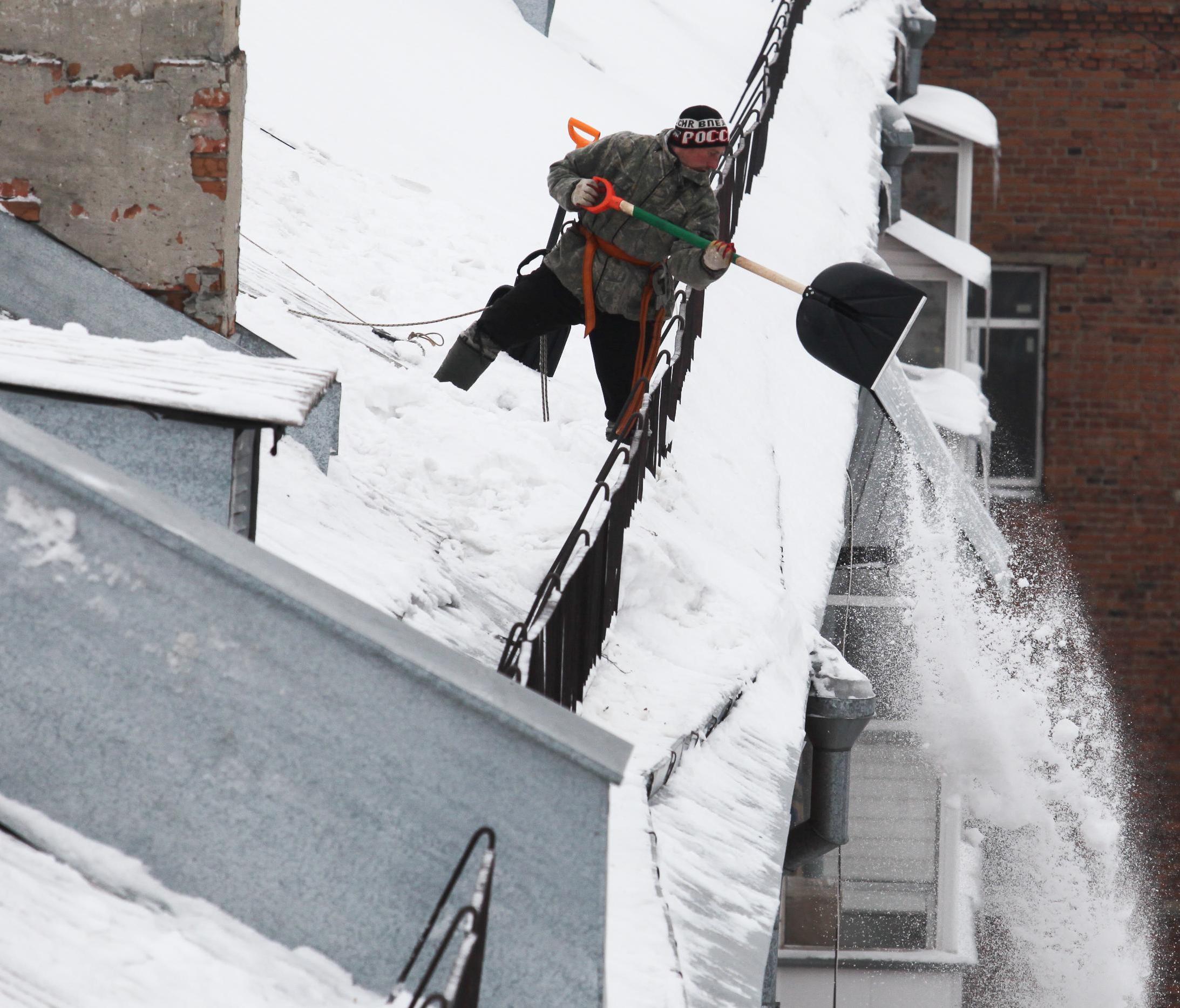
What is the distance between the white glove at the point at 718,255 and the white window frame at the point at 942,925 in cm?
734

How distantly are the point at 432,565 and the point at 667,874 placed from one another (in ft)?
3.59

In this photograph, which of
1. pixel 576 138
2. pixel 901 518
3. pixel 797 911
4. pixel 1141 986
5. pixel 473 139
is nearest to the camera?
pixel 576 138

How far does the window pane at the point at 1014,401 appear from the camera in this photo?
1402 cm

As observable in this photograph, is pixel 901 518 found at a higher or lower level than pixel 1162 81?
lower

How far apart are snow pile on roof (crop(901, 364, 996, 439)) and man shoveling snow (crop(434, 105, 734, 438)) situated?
6200mm

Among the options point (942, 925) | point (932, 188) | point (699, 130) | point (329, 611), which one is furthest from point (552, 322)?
point (932, 188)

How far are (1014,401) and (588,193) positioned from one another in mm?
10130

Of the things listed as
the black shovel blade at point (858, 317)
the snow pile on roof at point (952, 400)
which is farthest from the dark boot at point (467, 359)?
the snow pile on roof at point (952, 400)

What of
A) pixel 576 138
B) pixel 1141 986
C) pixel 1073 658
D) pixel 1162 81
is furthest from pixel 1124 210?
pixel 576 138

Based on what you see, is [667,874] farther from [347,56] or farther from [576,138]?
[347,56]

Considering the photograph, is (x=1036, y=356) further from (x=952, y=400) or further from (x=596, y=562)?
(x=596, y=562)

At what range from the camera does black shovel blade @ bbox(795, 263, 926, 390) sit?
4.82m

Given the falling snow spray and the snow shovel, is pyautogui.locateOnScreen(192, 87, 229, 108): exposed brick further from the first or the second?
the falling snow spray

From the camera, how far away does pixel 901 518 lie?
378 inches
